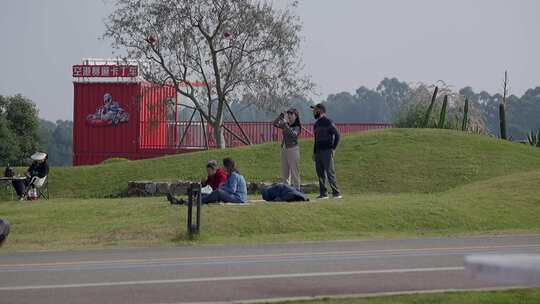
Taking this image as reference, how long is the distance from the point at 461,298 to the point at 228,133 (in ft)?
111

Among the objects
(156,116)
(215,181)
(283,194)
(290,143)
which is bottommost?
(283,194)

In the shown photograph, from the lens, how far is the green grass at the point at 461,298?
8.56 m

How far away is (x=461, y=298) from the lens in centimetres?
873

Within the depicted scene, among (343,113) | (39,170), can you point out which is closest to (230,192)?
(39,170)

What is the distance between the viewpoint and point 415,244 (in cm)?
1472

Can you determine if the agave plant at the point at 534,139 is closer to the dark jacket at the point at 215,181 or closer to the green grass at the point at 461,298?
the dark jacket at the point at 215,181

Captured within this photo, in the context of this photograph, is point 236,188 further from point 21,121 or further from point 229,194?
point 21,121

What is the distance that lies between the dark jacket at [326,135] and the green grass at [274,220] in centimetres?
124

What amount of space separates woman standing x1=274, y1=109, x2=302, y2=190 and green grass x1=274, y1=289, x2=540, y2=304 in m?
10.7

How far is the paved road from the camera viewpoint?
31.6 feet

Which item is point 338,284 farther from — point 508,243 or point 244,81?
point 244,81

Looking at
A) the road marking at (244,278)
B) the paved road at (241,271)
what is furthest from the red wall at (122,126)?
the road marking at (244,278)

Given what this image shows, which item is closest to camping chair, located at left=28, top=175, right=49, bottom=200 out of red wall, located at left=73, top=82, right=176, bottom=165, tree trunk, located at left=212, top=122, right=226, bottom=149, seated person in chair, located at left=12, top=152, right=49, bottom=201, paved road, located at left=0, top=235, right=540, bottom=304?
seated person in chair, located at left=12, top=152, right=49, bottom=201

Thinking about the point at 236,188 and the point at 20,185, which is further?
the point at 20,185
